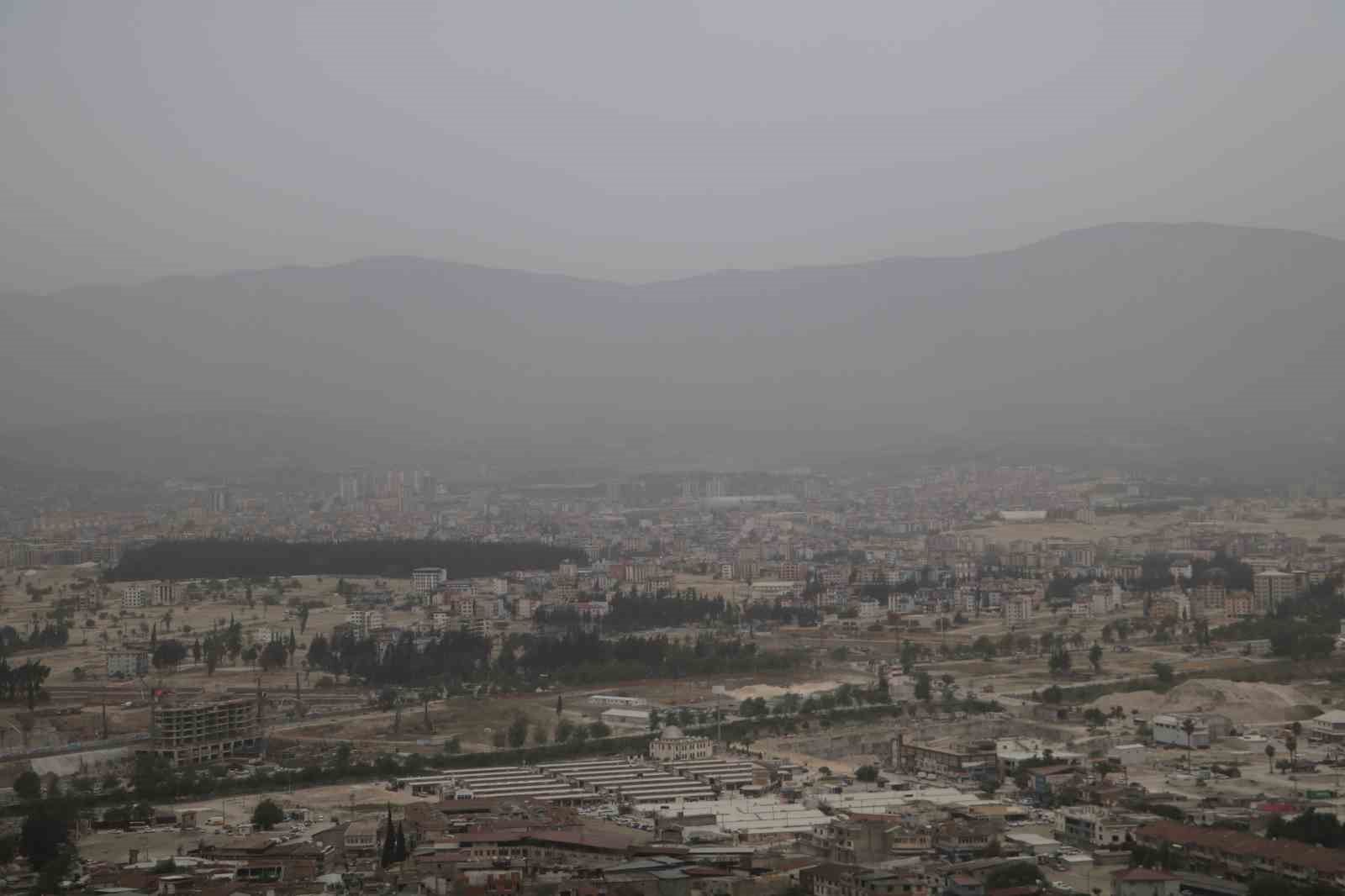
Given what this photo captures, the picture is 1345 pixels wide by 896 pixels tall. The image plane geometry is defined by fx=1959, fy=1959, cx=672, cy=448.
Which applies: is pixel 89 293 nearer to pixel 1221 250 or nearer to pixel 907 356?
pixel 907 356

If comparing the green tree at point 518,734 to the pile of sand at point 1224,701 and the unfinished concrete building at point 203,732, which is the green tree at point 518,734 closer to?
the unfinished concrete building at point 203,732

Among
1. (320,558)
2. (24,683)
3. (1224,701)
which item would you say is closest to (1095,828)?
(1224,701)

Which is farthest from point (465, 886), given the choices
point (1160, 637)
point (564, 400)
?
point (564, 400)

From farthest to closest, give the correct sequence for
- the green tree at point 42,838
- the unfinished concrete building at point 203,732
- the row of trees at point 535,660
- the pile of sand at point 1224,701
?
the row of trees at point 535,660 → the pile of sand at point 1224,701 → the unfinished concrete building at point 203,732 → the green tree at point 42,838

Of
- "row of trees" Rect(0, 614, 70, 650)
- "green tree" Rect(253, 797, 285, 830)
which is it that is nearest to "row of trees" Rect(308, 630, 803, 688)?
"row of trees" Rect(0, 614, 70, 650)

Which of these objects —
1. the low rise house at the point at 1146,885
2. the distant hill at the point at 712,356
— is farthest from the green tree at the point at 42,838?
the distant hill at the point at 712,356
